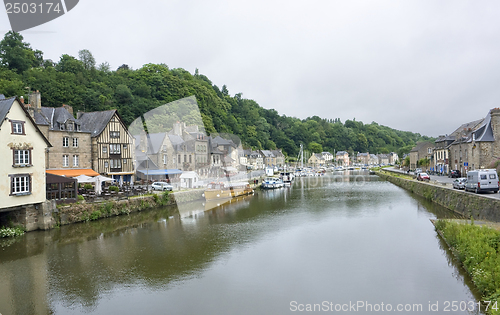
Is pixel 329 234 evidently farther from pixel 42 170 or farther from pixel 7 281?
pixel 42 170

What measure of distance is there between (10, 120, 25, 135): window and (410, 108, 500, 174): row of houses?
35.3 metres

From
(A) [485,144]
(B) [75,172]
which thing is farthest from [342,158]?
(B) [75,172]

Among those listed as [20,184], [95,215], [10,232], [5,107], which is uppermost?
[5,107]

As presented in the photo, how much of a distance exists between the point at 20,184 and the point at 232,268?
12.9m

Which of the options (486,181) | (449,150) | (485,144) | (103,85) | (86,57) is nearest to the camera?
(486,181)

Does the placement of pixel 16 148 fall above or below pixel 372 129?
below

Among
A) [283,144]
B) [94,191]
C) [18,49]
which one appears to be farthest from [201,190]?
[283,144]

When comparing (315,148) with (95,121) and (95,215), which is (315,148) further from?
(95,215)

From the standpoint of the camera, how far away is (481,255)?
34.6 ft

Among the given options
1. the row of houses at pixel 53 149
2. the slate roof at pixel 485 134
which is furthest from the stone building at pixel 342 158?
the row of houses at pixel 53 149

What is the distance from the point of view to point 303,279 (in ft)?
38.5

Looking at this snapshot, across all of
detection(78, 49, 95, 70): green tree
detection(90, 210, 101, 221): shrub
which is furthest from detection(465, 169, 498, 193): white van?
detection(78, 49, 95, 70): green tree

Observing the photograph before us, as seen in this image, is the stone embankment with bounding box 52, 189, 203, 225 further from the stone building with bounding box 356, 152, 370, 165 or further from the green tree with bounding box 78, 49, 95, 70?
the stone building with bounding box 356, 152, 370, 165

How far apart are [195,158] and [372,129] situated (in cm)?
14001
